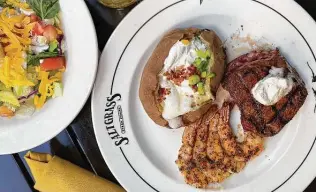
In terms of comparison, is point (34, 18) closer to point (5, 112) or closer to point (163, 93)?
point (5, 112)

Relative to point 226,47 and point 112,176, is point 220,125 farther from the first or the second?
point 112,176

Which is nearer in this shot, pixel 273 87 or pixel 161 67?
pixel 273 87

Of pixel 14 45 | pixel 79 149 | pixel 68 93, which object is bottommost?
pixel 79 149

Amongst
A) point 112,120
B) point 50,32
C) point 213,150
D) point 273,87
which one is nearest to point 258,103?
point 273,87

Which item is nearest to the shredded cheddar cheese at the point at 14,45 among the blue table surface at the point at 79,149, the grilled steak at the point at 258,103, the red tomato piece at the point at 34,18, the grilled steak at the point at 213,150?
the red tomato piece at the point at 34,18

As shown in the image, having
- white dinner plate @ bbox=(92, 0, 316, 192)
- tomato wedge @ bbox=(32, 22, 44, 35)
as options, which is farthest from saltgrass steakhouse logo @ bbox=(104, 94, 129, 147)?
tomato wedge @ bbox=(32, 22, 44, 35)

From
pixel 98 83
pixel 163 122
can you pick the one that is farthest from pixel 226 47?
pixel 98 83
